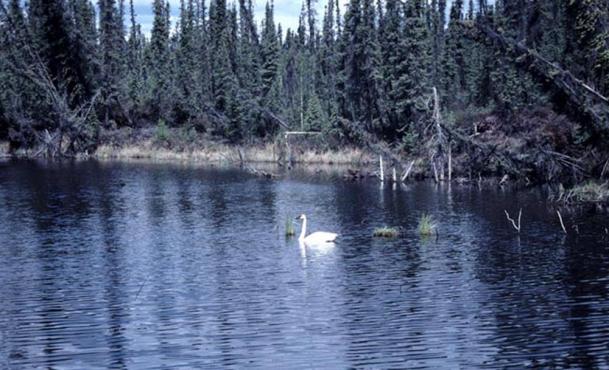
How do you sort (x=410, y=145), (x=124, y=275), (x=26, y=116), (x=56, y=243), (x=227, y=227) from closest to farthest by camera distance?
(x=124, y=275), (x=56, y=243), (x=227, y=227), (x=410, y=145), (x=26, y=116)

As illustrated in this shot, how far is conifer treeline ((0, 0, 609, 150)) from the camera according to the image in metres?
79.4

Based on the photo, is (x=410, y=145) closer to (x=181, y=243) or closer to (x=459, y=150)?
(x=459, y=150)

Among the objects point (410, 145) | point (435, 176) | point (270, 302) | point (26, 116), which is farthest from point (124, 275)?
point (26, 116)

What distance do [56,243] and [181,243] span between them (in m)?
5.04

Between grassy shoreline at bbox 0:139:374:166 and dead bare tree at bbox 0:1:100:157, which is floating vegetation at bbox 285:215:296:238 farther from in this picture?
dead bare tree at bbox 0:1:100:157

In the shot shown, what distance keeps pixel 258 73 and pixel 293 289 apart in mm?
81359

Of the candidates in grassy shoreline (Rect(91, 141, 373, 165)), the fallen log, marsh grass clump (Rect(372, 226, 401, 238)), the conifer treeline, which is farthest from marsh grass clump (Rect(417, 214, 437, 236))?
grassy shoreline (Rect(91, 141, 373, 165))

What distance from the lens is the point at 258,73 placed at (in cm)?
10356

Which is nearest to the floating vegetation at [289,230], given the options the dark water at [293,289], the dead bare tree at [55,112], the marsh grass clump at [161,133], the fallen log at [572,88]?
the dark water at [293,289]

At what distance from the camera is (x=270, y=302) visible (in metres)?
22.5

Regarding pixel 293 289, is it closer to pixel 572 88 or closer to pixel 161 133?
pixel 572 88

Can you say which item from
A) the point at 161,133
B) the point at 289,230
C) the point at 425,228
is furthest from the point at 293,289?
the point at 161,133

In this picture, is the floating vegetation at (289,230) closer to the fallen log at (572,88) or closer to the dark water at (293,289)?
the dark water at (293,289)

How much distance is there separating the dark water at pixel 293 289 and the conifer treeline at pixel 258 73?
28920 millimetres
